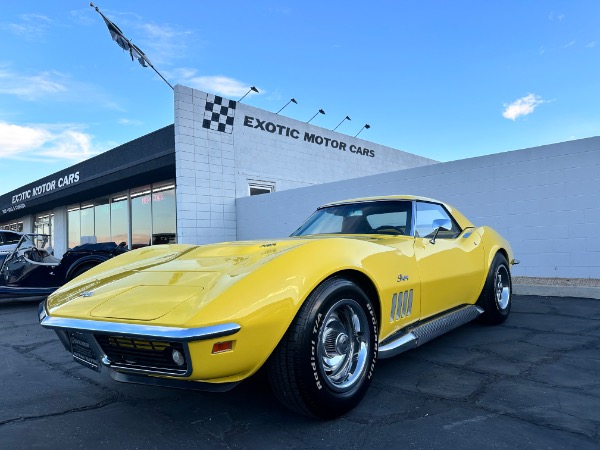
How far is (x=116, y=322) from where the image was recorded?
185 centimetres

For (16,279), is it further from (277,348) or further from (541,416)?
(541,416)

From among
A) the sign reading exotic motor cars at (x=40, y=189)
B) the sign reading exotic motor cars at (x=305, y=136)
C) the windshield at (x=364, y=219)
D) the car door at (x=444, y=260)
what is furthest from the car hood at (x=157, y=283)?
the sign reading exotic motor cars at (x=40, y=189)

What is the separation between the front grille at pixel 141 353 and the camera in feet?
5.82

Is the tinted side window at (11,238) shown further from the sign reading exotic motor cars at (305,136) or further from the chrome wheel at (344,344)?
the chrome wheel at (344,344)

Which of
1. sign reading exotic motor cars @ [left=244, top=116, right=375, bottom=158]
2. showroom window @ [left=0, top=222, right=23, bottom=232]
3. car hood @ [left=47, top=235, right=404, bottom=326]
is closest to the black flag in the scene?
sign reading exotic motor cars @ [left=244, top=116, right=375, bottom=158]

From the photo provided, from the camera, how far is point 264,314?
1.83 metres

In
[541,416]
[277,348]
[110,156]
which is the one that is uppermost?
[110,156]

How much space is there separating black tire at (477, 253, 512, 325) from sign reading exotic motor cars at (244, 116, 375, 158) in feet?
28.1

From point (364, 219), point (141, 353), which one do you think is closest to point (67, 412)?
point (141, 353)

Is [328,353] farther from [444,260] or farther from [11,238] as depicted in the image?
[11,238]

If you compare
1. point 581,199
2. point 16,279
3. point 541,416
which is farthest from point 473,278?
point 16,279

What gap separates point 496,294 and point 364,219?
1648 millimetres

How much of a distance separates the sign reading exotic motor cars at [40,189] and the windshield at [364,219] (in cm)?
1274

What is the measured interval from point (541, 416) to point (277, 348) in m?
1.39
